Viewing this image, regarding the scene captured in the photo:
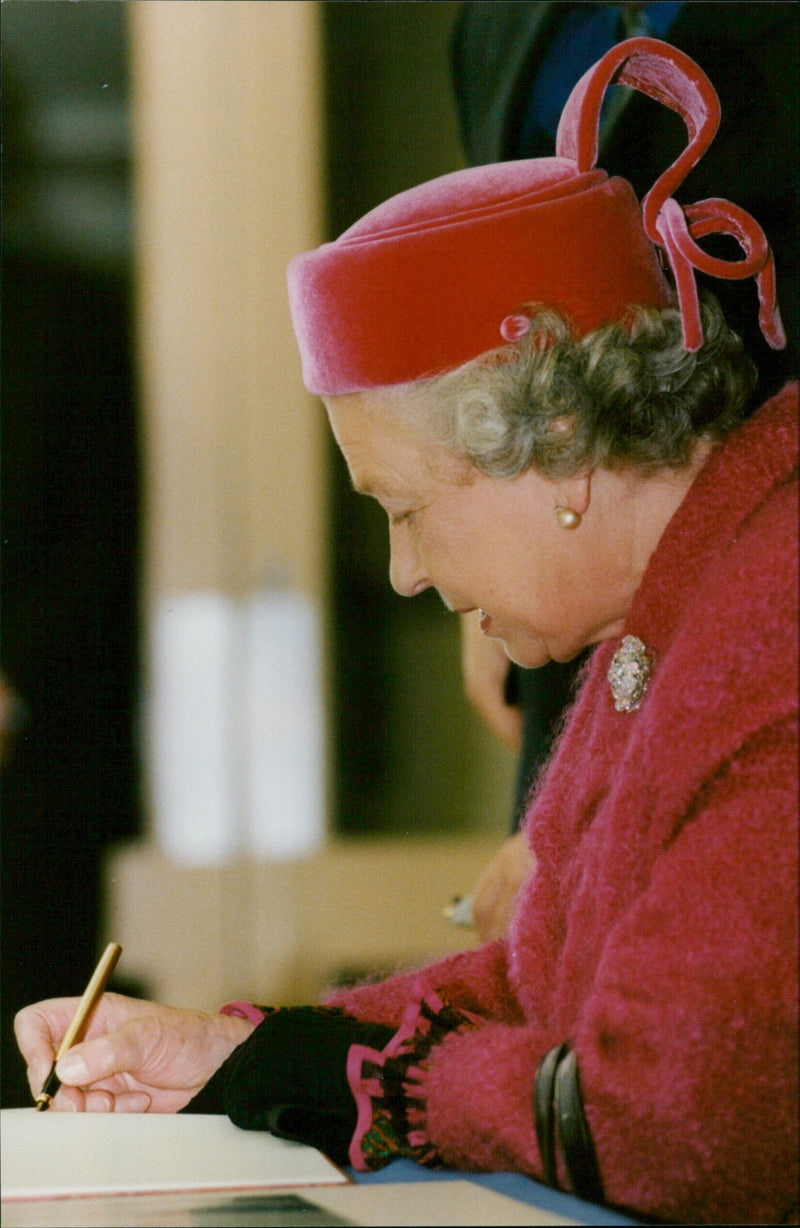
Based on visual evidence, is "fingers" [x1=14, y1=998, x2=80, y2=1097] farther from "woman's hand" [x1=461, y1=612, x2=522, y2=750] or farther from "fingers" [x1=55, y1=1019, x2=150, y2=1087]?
"woman's hand" [x1=461, y1=612, x2=522, y2=750]

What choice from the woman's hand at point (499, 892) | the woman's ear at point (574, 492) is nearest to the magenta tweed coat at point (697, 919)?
the woman's ear at point (574, 492)

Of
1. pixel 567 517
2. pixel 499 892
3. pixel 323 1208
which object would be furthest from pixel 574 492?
pixel 499 892

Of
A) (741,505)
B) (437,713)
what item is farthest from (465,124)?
(437,713)

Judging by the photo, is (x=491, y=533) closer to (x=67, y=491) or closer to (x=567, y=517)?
(x=567, y=517)

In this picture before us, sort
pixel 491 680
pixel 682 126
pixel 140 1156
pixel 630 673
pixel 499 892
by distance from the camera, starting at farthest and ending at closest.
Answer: pixel 491 680 < pixel 499 892 < pixel 682 126 < pixel 630 673 < pixel 140 1156

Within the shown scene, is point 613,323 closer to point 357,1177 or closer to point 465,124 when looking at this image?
point 357,1177

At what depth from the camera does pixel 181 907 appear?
3.12 meters

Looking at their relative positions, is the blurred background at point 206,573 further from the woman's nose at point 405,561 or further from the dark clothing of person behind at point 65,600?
the woman's nose at point 405,561

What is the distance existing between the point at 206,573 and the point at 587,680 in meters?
2.18

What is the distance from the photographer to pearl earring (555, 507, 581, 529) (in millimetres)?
1045

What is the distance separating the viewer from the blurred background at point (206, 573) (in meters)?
3.09

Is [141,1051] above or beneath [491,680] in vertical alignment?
beneath

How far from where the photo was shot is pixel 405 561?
114cm

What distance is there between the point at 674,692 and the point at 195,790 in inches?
99.9
